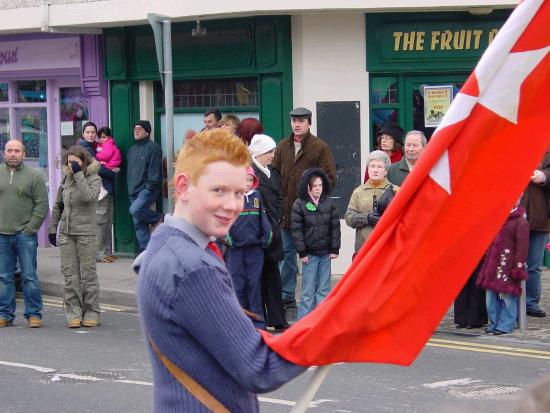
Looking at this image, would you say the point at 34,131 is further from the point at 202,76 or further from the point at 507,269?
the point at 507,269

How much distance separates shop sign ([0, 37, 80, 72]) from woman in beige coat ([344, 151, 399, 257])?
7578 millimetres

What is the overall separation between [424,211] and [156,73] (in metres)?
14.3

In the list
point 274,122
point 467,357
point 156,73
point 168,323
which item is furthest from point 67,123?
point 168,323

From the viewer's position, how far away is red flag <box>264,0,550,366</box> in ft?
10.4

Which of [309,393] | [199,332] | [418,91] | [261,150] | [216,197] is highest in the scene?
[418,91]

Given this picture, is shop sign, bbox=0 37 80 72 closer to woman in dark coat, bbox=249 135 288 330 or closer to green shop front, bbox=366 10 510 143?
green shop front, bbox=366 10 510 143

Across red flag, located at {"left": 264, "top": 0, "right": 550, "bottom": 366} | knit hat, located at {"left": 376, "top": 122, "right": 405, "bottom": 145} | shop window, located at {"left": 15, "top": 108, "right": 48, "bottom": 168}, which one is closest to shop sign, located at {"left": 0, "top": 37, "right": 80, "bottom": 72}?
shop window, located at {"left": 15, "top": 108, "right": 48, "bottom": 168}

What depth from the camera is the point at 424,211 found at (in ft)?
10.5

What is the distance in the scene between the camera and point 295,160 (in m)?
13.6

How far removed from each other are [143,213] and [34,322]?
475 cm

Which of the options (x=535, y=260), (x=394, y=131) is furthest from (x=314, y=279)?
(x=394, y=131)

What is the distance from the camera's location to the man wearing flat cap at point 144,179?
16953 millimetres

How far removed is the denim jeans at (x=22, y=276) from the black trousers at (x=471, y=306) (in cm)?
438

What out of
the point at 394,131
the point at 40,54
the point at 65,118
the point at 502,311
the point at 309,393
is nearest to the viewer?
the point at 309,393
